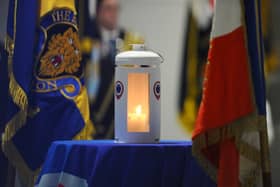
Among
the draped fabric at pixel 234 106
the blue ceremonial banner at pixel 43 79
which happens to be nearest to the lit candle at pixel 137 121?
the draped fabric at pixel 234 106

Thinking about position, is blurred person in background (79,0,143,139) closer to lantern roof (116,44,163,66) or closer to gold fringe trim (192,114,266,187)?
lantern roof (116,44,163,66)

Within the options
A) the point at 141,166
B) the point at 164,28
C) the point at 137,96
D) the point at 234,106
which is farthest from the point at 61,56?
the point at 164,28

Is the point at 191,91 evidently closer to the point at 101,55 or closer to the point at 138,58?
the point at 101,55

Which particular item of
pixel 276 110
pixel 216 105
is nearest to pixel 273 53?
pixel 276 110

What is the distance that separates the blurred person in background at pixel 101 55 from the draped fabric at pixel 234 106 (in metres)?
2.59

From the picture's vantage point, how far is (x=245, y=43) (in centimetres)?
186

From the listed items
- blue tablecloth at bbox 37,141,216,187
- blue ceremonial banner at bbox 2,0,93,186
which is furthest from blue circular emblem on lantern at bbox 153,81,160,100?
blue ceremonial banner at bbox 2,0,93,186

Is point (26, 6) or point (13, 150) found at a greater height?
point (26, 6)

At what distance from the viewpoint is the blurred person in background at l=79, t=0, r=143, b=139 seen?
14.7ft

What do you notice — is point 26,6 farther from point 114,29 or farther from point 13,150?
point 114,29

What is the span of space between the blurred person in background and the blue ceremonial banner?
166cm

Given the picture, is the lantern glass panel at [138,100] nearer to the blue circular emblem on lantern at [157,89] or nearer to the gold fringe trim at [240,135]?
the blue circular emblem on lantern at [157,89]

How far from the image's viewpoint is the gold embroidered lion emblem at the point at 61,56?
2764 mm

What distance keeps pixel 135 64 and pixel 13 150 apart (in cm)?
77
